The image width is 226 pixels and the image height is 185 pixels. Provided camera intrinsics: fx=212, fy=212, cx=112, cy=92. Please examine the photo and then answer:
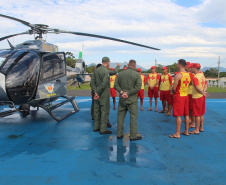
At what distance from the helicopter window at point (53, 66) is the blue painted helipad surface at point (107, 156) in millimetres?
1481

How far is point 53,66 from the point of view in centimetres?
632

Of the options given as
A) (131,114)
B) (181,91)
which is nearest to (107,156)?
(131,114)

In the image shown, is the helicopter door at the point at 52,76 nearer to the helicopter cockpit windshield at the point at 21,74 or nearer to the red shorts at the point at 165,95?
the helicopter cockpit windshield at the point at 21,74

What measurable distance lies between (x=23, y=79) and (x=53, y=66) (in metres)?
1.20

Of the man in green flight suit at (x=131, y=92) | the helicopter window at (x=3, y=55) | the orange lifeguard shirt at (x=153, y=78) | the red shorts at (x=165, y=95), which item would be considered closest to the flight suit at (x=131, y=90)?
the man in green flight suit at (x=131, y=92)

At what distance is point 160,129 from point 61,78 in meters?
3.36

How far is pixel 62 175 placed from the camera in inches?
120

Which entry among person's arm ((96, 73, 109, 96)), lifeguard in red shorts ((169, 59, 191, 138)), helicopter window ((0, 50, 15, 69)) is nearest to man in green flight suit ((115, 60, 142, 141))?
person's arm ((96, 73, 109, 96))

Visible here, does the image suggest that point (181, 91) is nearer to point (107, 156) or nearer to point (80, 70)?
point (107, 156)

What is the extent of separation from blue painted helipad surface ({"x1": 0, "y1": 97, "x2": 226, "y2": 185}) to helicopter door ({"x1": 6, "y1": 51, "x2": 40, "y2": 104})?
934mm

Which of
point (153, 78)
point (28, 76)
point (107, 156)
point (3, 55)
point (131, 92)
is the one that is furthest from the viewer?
point (153, 78)

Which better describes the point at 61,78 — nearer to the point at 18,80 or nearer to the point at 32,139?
the point at 18,80

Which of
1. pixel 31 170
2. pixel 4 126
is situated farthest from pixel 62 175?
pixel 4 126

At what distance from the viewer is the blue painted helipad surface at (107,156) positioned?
9.83ft
